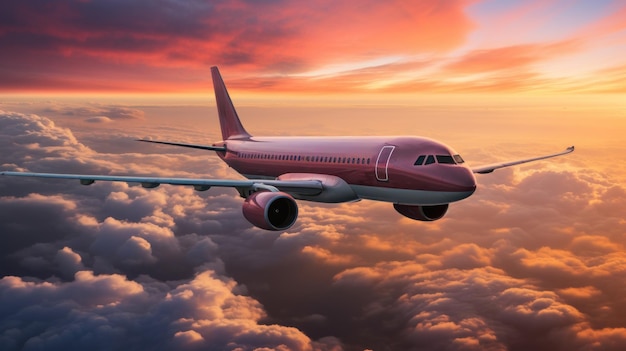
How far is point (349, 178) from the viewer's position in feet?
82.7

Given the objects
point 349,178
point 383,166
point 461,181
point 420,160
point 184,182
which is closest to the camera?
point 461,181

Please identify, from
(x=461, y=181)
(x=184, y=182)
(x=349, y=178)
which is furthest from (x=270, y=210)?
(x=461, y=181)

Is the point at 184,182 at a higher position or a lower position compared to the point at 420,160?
lower

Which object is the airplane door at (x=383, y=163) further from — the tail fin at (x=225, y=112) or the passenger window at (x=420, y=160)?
the tail fin at (x=225, y=112)

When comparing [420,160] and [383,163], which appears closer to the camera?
[420,160]

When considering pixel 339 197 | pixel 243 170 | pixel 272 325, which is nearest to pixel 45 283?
pixel 272 325

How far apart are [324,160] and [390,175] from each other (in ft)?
17.3

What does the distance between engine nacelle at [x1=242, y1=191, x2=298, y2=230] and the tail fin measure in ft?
61.4

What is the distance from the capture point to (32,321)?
166000 mm

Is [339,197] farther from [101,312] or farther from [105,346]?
[101,312]

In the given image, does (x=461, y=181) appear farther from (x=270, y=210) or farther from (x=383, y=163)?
(x=270, y=210)

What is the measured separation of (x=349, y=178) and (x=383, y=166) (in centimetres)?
261

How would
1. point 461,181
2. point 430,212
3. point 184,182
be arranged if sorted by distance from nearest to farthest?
point 461,181
point 184,182
point 430,212

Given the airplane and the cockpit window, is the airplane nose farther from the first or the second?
the cockpit window
